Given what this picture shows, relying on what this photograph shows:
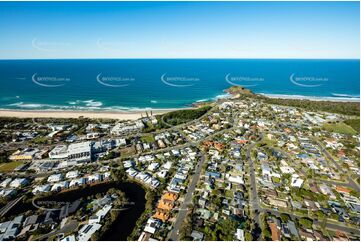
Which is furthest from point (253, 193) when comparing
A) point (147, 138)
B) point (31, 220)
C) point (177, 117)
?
point (177, 117)

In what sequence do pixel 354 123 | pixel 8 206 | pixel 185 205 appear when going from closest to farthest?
pixel 185 205 < pixel 8 206 < pixel 354 123

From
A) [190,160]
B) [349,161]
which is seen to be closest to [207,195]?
[190,160]

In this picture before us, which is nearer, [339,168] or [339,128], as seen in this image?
[339,168]

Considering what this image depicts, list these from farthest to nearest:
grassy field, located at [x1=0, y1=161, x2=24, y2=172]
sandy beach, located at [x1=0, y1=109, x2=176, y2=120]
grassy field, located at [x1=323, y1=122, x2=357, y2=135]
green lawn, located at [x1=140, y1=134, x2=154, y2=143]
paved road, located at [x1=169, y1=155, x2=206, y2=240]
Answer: sandy beach, located at [x1=0, y1=109, x2=176, y2=120] → grassy field, located at [x1=323, y1=122, x2=357, y2=135] → green lawn, located at [x1=140, y1=134, x2=154, y2=143] → grassy field, located at [x1=0, y1=161, x2=24, y2=172] → paved road, located at [x1=169, y1=155, x2=206, y2=240]

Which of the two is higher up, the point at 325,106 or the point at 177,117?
the point at 325,106

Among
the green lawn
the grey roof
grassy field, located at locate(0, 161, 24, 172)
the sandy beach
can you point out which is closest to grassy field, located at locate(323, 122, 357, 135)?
the green lawn

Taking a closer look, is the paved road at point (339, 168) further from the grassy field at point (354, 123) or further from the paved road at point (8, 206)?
the paved road at point (8, 206)

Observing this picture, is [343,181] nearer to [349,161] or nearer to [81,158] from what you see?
[349,161]

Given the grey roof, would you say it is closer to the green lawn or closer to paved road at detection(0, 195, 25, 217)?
paved road at detection(0, 195, 25, 217)

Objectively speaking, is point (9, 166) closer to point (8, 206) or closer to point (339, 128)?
point (8, 206)
